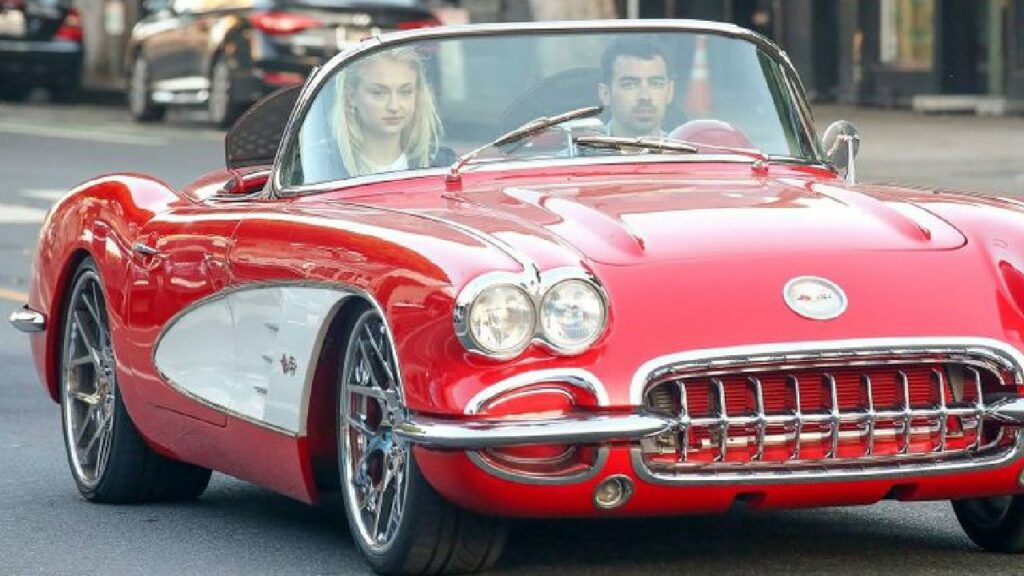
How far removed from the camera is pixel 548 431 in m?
5.53

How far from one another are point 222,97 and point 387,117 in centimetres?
1973

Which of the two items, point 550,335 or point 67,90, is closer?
point 550,335

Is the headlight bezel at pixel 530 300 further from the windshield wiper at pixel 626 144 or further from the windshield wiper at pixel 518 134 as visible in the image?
the windshield wiper at pixel 626 144

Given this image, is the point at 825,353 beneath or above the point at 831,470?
above

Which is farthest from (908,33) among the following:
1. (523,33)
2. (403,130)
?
(403,130)

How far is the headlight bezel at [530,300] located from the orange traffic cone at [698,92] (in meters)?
1.59

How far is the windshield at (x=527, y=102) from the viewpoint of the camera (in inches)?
276

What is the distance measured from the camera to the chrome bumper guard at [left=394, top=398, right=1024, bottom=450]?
5531 millimetres

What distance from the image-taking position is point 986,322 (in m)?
5.84

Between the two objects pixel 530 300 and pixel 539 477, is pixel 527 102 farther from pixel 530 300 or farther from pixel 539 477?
pixel 539 477

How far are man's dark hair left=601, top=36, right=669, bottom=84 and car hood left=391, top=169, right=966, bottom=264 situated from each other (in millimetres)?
598

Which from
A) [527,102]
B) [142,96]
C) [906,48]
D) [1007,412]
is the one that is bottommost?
[142,96]

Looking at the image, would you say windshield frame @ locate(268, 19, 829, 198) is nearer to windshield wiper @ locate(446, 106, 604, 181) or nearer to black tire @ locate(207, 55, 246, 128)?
windshield wiper @ locate(446, 106, 604, 181)

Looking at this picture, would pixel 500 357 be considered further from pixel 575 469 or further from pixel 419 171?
pixel 419 171
